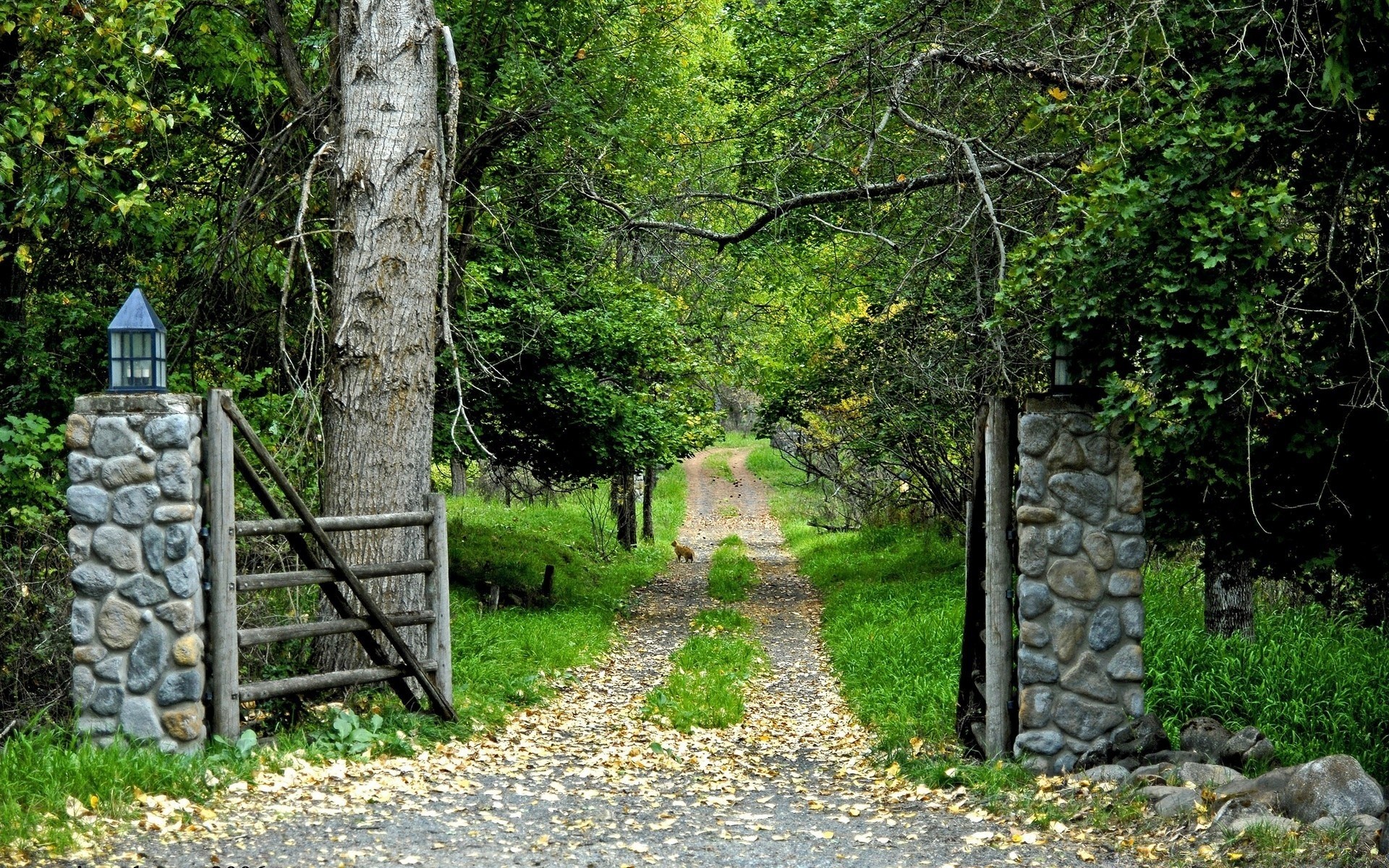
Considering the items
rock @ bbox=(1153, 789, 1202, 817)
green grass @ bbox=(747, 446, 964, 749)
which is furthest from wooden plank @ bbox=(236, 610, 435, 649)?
rock @ bbox=(1153, 789, 1202, 817)

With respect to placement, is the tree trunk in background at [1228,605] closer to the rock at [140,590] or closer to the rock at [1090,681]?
the rock at [1090,681]

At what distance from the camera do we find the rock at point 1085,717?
20.6ft

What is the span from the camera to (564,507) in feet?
86.2

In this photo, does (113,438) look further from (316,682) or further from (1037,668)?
(1037,668)

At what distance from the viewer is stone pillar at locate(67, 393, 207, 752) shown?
5918mm

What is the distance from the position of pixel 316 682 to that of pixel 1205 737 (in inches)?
196

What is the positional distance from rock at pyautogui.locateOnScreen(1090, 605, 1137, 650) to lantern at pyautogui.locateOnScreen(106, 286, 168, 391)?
16.9 ft

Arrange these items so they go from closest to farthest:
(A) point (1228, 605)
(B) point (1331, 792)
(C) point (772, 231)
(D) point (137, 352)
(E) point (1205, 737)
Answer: (B) point (1331, 792)
(D) point (137, 352)
(E) point (1205, 737)
(A) point (1228, 605)
(C) point (772, 231)

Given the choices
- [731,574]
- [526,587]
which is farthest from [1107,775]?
[731,574]

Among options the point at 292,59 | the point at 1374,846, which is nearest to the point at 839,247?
the point at 292,59

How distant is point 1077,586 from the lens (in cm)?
630

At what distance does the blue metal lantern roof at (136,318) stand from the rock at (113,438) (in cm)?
46

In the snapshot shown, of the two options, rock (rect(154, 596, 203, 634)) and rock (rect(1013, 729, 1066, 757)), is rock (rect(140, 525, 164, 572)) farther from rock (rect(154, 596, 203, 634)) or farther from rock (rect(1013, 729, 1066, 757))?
rock (rect(1013, 729, 1066, 757))

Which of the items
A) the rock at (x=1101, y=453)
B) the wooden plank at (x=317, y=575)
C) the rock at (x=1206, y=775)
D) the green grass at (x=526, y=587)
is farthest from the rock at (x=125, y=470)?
the rock at (x=1206, y=775)
